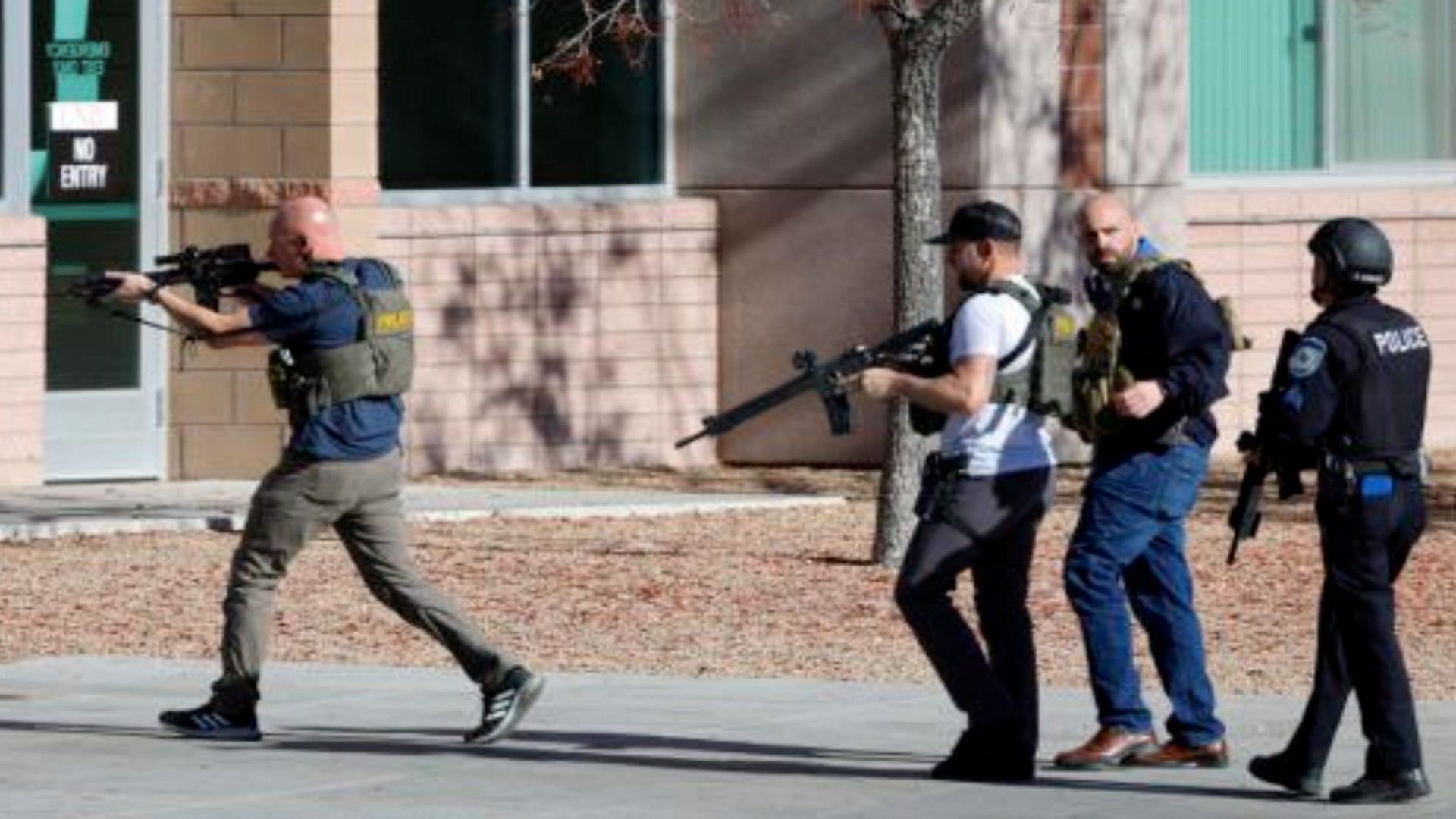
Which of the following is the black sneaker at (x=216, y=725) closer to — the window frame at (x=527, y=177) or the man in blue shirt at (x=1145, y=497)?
the man in blue shirt at (x=1145, y=497)

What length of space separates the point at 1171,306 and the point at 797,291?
1033 cm

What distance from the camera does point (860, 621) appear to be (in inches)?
595

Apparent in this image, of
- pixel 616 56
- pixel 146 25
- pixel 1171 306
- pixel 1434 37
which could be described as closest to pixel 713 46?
pixel 616 56

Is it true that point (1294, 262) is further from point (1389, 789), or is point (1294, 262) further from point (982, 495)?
point (1389, 789)

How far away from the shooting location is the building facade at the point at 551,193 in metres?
19.3

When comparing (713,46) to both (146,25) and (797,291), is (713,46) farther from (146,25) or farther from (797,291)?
(146,25)

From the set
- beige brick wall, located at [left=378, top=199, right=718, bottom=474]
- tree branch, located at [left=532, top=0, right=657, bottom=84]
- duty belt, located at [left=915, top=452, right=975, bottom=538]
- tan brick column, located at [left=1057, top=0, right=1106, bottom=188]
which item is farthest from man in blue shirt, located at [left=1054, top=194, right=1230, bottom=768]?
tan brick column, located at [left=1057, top=0, right=1106, bottom=188]

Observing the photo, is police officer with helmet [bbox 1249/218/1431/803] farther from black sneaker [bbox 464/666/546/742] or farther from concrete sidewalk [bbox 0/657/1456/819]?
black sneaker [bbox 464/666/546/742]

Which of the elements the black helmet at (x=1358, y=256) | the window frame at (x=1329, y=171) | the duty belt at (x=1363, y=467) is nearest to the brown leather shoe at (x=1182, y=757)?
the duty belt at (x=1363, y=467)

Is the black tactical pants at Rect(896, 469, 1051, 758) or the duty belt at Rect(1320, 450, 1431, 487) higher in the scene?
the duty belt at Rect(1320, 450, 1431, 487)

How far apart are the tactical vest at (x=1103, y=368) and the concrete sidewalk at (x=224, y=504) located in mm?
7532

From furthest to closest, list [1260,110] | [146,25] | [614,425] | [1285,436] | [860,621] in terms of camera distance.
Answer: [1260,110]
[614,425]
[146,25]
[860,621]
[1285,436]

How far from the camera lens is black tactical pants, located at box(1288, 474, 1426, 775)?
1041 cm

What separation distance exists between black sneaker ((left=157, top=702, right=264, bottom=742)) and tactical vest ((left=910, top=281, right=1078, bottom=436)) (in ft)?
7.90
